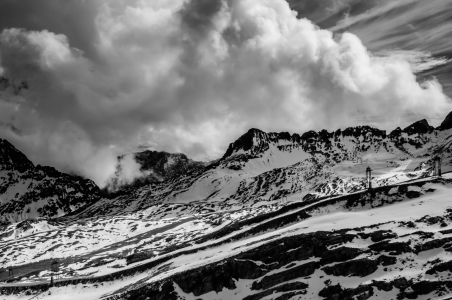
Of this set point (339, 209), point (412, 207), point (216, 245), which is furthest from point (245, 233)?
point (412, 207)

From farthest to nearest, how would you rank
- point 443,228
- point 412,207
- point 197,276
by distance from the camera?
point 412,207, point 197,276, point 443,228

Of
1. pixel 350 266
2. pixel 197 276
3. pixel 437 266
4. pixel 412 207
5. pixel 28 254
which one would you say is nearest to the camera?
pixel 437 266

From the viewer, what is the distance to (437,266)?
157 feet

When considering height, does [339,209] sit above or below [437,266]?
above

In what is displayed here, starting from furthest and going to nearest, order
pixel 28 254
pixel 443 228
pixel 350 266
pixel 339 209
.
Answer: pixel 28 254 < pixel 339 209 < pixel 443 228 < pixel 350 266

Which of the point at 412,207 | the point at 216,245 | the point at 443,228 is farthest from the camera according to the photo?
the point at 216,245

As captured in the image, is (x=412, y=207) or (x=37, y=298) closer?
(x=412, y=207)

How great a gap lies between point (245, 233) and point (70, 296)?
46.1m

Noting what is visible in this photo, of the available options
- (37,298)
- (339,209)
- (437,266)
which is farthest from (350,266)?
(37,298)

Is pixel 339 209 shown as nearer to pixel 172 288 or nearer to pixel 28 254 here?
pixel 172 288

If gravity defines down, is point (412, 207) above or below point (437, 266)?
above

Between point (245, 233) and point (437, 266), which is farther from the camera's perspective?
point (245, 233)

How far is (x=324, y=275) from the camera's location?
55625 millimetres

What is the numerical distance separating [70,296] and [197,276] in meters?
44.5
